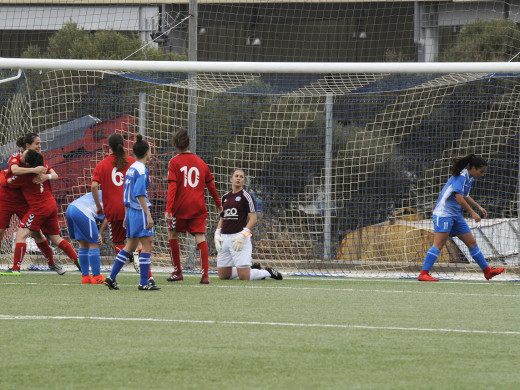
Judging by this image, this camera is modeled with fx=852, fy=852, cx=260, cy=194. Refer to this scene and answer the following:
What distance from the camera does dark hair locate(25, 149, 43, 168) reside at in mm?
10896

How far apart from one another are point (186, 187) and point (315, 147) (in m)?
4.03

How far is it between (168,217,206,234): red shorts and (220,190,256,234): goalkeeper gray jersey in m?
0.67

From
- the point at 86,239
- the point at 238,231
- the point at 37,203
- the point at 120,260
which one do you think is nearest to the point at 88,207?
the point at 86,239

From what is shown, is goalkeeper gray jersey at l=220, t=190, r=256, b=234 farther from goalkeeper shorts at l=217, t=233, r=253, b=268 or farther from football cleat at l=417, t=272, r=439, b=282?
football cleat at l=417, t=272, r=439, b=282

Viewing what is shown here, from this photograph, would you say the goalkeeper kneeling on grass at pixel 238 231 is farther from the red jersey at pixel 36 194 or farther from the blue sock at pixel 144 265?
the red jersey at pixel 36 194

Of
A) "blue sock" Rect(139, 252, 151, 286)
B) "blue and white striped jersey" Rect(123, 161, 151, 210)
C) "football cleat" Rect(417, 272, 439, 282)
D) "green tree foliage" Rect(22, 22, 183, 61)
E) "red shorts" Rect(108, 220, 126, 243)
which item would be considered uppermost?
"green tree foliage" Rect(22, 22, 183, 61)

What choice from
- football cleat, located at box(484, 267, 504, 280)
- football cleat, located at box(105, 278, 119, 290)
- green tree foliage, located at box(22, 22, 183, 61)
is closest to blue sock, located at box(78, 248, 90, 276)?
football cleat, located at box(105, 278, 119, 290)

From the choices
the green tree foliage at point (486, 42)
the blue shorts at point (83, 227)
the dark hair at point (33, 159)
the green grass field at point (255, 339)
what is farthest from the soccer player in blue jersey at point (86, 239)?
the green tree foliage at point (486, 42)

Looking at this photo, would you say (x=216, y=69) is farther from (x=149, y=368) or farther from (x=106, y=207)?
(x=149, y=368)

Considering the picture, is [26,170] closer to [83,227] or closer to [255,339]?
[83,227]

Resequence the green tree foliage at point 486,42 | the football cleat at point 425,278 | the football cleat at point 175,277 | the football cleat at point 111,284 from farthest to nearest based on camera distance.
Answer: the green tree foliage at point 486,42, the football cleat at point 425,278, the football cleat at point 175,277, the football cleat at point 111,284

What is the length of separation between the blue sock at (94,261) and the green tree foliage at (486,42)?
446 inches

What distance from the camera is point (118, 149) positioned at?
32.8 ft

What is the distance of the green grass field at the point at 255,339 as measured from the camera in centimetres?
448
